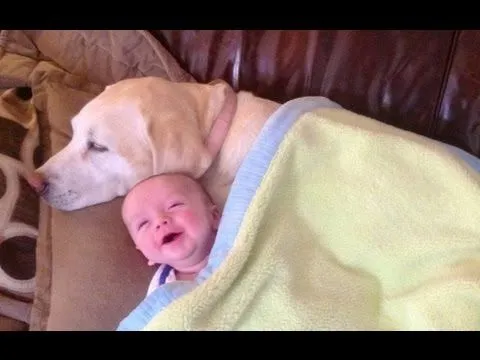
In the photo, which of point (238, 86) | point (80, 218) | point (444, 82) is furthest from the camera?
point (238, 86)

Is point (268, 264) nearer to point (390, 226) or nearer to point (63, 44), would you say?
point (390, 226)

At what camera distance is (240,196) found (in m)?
1.10

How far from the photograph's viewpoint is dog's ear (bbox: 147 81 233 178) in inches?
46.9

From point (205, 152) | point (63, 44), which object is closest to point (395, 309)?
point (205, 152)

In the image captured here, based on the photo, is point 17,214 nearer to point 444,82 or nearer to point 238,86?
point 238,86

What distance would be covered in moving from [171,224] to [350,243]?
0.91 ft

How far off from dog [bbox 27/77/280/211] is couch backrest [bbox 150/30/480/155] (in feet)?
0.43

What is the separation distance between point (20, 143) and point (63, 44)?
393mm

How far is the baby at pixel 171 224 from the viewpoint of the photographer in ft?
3.58

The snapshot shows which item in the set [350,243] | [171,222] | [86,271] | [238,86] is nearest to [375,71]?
[238,86]

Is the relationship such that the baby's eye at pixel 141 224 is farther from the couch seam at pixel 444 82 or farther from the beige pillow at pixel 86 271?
the couch seam at pixel 444 82

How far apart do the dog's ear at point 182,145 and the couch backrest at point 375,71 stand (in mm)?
221

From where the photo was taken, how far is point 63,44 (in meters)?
1.59

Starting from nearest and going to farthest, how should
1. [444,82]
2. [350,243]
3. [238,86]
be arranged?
[350,243], [444,82], [238,86]
